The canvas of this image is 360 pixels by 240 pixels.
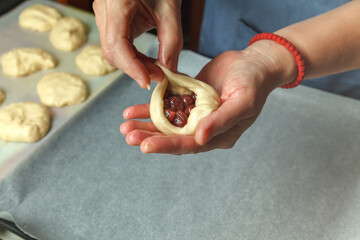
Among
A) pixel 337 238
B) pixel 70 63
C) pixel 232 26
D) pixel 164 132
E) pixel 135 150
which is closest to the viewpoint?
pixel 164 132

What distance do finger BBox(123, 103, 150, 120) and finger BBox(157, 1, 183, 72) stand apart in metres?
0.21

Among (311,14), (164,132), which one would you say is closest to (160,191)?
(164,132)

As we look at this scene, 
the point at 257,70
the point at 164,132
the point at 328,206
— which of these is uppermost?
the point at 257,70

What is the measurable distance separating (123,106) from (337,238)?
45.5 inches

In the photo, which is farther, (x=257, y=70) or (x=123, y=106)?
(x=123, y=106)

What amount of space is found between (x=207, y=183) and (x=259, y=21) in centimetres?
84

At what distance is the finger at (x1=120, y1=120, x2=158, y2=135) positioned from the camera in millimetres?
1053

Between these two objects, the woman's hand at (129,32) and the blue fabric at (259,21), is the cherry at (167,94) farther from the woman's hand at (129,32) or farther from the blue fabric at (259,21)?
the blue fabric at (259,21)

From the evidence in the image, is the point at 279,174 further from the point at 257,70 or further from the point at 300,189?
the point at 257,70

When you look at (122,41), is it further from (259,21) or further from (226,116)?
(259,21)

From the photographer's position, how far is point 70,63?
6.57 ft

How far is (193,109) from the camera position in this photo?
3.54 ft

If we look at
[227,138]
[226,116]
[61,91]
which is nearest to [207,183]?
[227,138]

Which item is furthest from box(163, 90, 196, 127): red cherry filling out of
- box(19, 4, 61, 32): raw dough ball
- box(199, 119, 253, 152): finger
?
box(19, 4, 61, 32): raw dough ball
